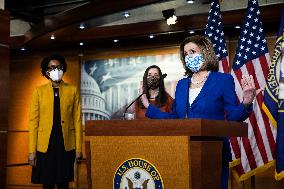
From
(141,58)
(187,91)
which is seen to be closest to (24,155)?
(141,58)

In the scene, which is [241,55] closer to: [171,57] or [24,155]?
[171,57]

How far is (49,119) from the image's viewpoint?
3.94 metres

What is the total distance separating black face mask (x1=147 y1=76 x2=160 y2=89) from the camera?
13.1 feet

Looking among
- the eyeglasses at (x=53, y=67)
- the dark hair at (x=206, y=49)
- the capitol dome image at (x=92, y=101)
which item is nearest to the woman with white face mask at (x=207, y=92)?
the dark hair at (x=206, y=49)

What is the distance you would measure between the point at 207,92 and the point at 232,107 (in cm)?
16

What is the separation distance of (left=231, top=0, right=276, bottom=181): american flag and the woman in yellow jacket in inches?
68.2

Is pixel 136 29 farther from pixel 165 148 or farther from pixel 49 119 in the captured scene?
pixel 165 148

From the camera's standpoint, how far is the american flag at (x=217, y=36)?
188 inches

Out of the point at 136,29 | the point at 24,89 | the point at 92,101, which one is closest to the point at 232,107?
the point at 136,29

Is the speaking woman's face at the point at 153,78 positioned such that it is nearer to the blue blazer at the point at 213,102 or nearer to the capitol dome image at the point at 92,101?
the blue blazer at the point at 213,102

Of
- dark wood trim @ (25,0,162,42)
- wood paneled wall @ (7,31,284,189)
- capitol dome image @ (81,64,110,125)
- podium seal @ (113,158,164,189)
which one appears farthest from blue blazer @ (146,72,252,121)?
capitol dome image @ (81,64,110,125)

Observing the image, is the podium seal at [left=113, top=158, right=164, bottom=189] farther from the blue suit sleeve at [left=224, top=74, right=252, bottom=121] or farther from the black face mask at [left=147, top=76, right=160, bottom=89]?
the black face mask at [left=147, top=76, right=160, bottom=89]

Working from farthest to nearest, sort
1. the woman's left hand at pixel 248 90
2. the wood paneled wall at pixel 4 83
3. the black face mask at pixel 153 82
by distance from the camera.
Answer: the wood paneled wall at pixel 4 83, the black face mask at pixel 153 82, the woman's left hand at pixel 248 90

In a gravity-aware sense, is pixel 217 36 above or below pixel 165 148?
above
